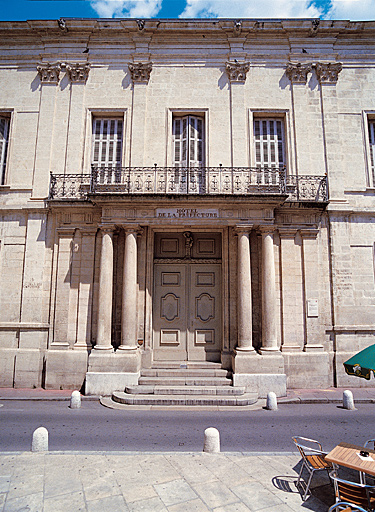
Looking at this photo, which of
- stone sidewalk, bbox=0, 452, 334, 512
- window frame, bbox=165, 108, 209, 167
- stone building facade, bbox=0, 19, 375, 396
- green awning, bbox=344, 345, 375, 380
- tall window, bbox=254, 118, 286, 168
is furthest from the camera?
tall window, bbox=254, 118, 286, 168

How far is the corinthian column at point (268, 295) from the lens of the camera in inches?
403

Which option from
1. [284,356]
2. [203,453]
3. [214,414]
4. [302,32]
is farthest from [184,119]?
[203,453]

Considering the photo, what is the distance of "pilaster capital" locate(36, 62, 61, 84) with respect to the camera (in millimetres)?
12195

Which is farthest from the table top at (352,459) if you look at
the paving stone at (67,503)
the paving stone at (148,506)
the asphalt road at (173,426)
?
the paving stone at (67,503)

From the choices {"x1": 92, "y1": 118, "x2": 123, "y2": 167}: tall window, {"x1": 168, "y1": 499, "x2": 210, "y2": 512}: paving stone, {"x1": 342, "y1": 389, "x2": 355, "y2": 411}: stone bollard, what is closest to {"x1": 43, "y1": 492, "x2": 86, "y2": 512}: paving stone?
{"x1": 168, "y1": 499, "x2": 210, "y2": 512}: paving stone

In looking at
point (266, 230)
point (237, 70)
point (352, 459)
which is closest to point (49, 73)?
point (237, 70)

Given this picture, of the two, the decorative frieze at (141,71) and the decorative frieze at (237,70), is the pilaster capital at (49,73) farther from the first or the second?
the decorative frieze at (237,70)

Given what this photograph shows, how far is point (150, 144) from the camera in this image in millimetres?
11844

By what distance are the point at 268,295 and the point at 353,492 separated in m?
6.54

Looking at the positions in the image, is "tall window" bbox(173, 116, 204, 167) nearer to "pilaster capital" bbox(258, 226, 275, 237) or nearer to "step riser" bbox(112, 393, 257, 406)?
"pilaster capital" bbox(258, 226, 275, 237)

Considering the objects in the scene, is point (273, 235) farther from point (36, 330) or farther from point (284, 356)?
point (36, 330)

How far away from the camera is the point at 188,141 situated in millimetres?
11906

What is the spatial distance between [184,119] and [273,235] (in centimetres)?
532

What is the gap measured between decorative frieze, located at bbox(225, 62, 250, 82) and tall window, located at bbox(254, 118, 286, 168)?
5.21 feet
